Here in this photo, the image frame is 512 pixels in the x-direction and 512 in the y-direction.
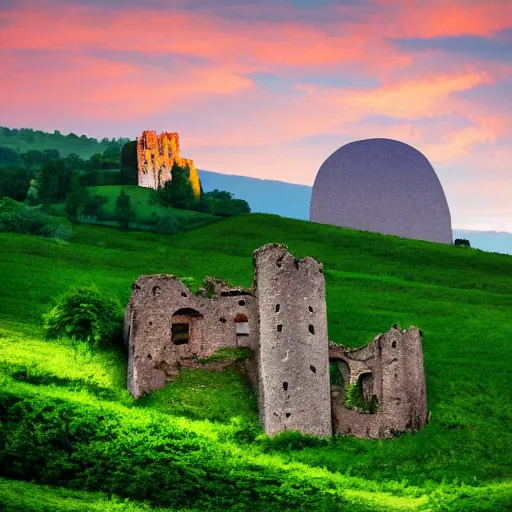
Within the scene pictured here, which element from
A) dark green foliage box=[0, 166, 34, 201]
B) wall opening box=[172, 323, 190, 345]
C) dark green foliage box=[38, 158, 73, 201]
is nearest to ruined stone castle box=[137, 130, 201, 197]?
dark green foliage box=[38, 158, 73, 201]

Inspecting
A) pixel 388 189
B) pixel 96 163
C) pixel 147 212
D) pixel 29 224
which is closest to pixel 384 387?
pixel 29 224

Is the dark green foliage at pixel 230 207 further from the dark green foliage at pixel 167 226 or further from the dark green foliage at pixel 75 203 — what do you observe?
the dark green foliage at pixel 75 203

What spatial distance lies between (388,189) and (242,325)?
6352cm

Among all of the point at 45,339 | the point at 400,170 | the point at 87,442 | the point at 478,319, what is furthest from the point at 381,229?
the point at 87,442

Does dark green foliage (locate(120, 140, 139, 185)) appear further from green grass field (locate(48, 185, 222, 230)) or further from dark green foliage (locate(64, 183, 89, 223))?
dark green foliage (locate(64, 183, 89, 223))

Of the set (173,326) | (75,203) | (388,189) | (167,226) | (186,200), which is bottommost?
(173,326)

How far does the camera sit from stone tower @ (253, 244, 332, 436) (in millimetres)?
62344

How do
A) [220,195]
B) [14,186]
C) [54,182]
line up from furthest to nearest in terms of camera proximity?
[220,195] < [14,186] < [54,182]

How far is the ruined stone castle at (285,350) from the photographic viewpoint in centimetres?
6281

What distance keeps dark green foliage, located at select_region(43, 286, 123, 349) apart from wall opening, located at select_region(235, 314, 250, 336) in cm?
703

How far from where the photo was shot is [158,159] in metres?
172

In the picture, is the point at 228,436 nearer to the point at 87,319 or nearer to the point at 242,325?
the point at 242,325

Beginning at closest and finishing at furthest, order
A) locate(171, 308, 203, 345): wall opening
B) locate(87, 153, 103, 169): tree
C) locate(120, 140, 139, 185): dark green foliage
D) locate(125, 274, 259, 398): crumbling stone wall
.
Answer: locate(125, 274, 259, 398): crumbling stone wall
locate(171, 308, 203, 345): wall opening
locate(120, 140, 139, 185): dark green foliage
locate(87, 153, 103, 169): tree

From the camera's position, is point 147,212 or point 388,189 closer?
point 388,189
